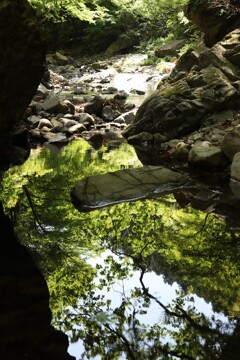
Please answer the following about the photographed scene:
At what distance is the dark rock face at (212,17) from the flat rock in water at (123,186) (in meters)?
7.97

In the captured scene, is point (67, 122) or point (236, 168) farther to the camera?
point (67, 122)

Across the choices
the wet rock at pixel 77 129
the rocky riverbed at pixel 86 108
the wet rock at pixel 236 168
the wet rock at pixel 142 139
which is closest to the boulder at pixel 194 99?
the wet rock at pixel 142 139

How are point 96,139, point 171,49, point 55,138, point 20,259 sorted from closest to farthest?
point 20,259, point 55,138, point 96,139, point 171,49

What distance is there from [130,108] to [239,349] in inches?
490

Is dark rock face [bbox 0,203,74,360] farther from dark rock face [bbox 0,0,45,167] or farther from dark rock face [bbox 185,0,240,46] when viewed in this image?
dark rock face [bbox 185,0,240,46]

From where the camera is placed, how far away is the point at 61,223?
4855 millimetres

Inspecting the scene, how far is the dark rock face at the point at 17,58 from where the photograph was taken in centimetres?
607

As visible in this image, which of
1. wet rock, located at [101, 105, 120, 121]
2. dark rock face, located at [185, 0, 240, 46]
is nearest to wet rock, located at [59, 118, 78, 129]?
wet rock, located at [101, 105, 120, 121]

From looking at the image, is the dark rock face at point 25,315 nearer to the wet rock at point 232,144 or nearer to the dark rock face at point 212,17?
the wet rock at point 232,144

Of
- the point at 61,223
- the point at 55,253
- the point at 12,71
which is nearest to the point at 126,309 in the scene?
the point at 55,253

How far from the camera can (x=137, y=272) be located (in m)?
3.59

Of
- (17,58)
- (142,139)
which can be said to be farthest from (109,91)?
(17,58)

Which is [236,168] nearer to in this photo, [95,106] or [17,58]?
[17,58]

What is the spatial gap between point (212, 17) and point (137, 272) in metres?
11.2
